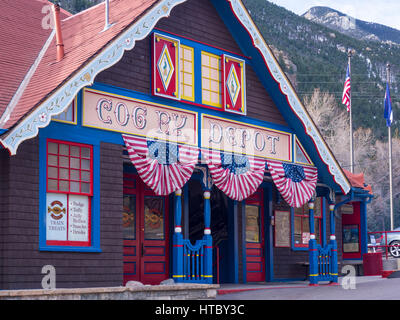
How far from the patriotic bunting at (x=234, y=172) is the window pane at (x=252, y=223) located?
9.09ft

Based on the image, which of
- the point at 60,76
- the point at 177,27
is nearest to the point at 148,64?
the point at 177,27

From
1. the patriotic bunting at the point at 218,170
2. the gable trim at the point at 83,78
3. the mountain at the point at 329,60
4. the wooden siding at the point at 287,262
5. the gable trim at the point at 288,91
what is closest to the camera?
the gable trim at the point at 83,78

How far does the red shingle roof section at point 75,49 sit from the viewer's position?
1384 centimetres

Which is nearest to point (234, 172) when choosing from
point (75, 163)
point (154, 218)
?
point (154, 218)

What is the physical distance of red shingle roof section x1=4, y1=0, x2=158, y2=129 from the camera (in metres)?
13.8

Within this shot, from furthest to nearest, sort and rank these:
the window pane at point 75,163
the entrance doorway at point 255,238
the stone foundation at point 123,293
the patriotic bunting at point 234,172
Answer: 1. the entrance doorway at point 255,238
2. the patriotic bunting at point 234,172
3. the window pane at point 75,163
4. the stone foundation at point 123,293

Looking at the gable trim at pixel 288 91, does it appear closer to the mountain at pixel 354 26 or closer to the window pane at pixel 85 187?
the window pane at pixel 85 187

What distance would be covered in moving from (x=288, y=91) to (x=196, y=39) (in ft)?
10.1

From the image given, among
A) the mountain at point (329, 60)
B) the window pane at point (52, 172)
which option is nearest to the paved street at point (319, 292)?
the window pane at point (52, 172)

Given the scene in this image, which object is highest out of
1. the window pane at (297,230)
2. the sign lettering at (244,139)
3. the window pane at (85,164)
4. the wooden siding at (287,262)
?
the sign lettering at (244,139)

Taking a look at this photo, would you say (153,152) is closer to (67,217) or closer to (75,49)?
(67,217)

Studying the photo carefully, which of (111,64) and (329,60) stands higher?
(329,60)

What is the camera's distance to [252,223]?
69.6 feet

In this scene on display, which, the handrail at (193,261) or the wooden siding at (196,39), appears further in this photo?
the handrail at (193,261)
